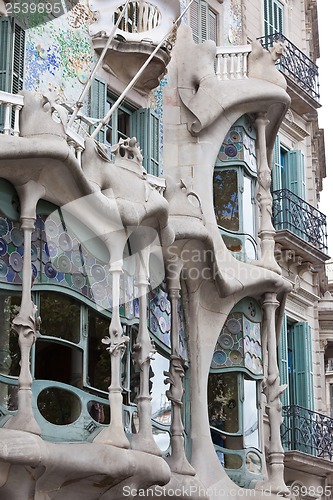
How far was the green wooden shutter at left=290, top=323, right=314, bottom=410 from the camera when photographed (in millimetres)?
24719

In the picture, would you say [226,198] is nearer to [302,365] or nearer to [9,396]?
[302,365]

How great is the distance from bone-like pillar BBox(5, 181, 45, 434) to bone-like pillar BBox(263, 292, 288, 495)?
6435 millimetres

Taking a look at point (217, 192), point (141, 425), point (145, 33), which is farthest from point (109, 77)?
point (141, 425)

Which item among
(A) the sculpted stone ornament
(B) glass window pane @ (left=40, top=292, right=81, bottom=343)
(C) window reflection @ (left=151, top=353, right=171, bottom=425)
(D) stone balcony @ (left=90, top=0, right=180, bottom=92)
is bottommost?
(C) window reflection @ (left=151, top=353, right=171, bottom=425)

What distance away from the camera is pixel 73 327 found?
16250 mm

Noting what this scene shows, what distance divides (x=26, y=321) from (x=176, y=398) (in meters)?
3.79

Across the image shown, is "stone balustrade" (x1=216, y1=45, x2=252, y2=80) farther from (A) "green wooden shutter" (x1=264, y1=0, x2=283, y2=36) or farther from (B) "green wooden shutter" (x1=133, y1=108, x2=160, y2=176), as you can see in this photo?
(A) "green wooden shutter" (x1=264, y1=0, x2=283, y2=36)

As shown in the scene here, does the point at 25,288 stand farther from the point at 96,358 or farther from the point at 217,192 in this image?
the point at 217,192

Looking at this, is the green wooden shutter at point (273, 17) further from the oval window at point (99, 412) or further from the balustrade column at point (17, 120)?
the oval window at point (99, 412)

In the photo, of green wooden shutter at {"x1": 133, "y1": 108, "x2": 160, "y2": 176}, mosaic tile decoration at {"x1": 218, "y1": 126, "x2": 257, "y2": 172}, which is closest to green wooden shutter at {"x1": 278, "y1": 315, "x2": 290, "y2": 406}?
mosaic tile decoration at {"x1": 218, "y1": 126, "x2": 257, "y2": 172}

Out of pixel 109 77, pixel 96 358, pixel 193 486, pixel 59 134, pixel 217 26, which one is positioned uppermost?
pixel 217 26

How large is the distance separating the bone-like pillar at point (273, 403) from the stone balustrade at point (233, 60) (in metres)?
3.89

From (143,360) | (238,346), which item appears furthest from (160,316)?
(238,346)

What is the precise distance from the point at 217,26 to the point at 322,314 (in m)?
6.48
